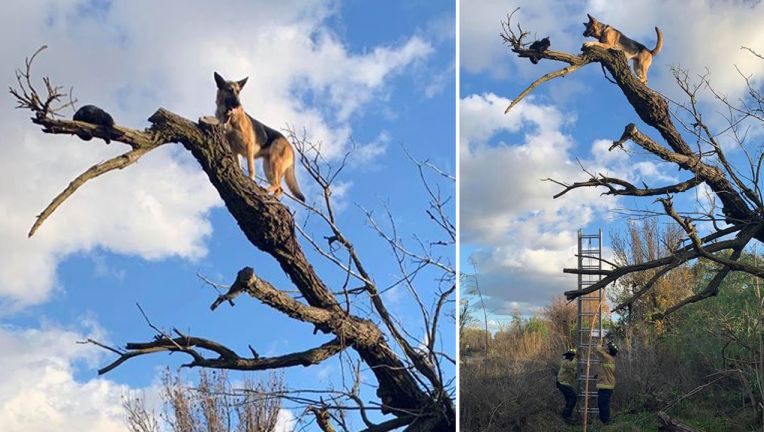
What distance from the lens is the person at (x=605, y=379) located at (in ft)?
24.6

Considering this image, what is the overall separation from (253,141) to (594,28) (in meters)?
4.43

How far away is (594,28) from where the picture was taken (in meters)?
6.84

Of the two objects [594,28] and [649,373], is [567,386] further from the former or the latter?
[594,28]

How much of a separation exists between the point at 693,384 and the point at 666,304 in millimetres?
1734

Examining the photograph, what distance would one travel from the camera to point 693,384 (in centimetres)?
806

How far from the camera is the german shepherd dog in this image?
136 inches

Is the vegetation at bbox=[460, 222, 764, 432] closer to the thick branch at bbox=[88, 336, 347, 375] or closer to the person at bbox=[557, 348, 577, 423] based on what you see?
the person at bbox=[557, 348, 577, 423]

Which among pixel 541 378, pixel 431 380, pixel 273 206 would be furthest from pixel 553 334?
pixel 273 206

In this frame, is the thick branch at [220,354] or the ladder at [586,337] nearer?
the thick branch at [220,354]

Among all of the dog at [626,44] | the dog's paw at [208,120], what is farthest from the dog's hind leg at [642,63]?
the dog's paw at [208,120]

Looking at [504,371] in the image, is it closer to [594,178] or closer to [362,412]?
[594,178]

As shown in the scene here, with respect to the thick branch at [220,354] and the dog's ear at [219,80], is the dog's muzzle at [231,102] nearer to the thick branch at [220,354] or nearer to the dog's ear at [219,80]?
the dog's ear at [219,80]

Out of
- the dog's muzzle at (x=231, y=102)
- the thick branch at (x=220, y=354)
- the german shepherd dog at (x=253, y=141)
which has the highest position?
the dog's muzzle at (x=231, y=102)

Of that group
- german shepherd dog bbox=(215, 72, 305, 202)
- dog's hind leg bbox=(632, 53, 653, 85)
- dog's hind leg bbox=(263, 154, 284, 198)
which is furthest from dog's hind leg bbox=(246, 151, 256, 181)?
dog's hind leg bbox=(632, 53, 653, 85)
